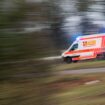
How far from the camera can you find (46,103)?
3.20 m

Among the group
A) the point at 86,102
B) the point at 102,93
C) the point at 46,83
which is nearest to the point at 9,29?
the point at 46,83

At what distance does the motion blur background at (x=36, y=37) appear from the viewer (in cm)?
→ 288

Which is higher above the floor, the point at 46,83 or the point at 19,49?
the point at 19,49

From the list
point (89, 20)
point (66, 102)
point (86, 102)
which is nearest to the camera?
point (89, 20)

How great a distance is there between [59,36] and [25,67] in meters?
0.33

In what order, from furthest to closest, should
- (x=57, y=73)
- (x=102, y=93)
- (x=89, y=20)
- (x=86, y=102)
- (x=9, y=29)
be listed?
(x=102, y=93) < (x=86, y=102) < (x=57, y=73) < (x=89, y=20) < (x=9, y=29)

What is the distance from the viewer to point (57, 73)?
329cm

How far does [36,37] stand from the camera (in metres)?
2.98

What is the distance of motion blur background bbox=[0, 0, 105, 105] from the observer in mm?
2879

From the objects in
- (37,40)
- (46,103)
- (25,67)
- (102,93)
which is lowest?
(102,93)

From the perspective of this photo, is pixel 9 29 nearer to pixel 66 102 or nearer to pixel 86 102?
pixel 66 102

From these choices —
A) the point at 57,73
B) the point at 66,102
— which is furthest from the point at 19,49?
the point at 66,102

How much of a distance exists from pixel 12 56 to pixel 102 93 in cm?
642

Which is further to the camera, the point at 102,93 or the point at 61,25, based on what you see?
the point at 102,93
